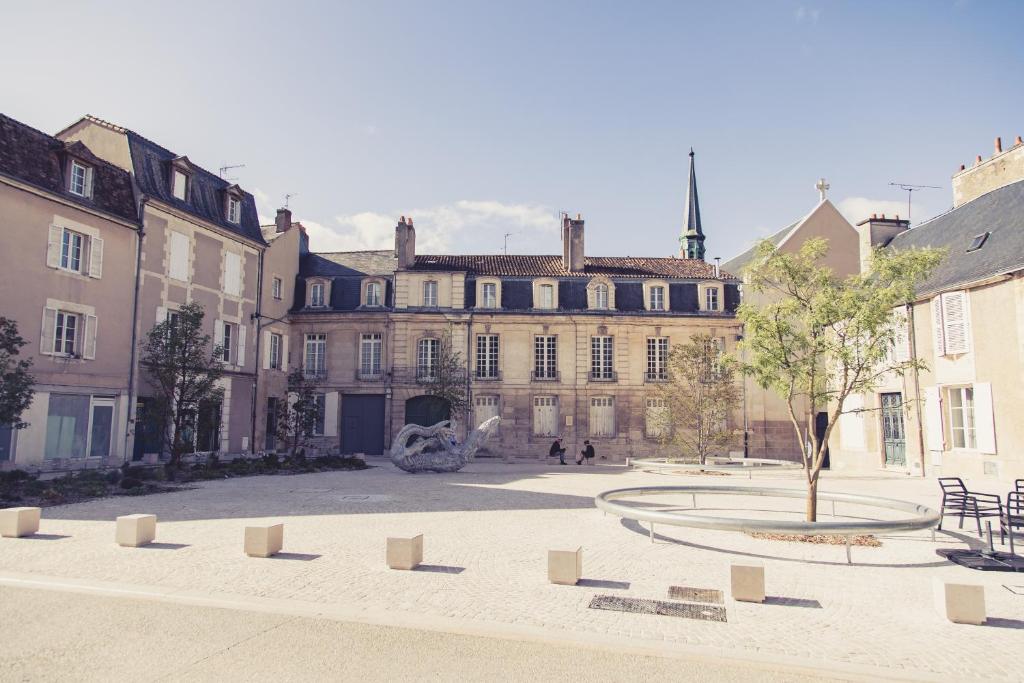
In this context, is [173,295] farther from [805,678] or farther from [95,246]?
[805,678]

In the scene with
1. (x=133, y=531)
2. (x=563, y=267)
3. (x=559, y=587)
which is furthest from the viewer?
(x=563, y=267)

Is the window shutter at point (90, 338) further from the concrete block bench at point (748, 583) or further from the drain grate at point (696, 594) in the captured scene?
the concrete block bench at point (748, 583)

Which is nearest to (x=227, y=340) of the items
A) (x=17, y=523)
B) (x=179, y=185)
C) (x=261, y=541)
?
(x=179, y=185)

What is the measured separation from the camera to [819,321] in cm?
984

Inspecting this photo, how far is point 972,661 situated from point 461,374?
86.2 ft

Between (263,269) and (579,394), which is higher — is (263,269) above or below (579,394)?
above

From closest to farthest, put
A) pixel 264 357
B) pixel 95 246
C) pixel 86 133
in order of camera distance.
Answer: pixel 95 246
pixel 86 133
pixel 264 357

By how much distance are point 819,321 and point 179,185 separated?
71.9 ft

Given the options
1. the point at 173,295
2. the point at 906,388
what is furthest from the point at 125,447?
the point at 906,388

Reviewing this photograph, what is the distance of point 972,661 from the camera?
5059 mm

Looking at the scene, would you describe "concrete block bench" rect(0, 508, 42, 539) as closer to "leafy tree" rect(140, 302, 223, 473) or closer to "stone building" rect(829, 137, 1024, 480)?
"leafy tree" rect(140, 302, 223, 473)

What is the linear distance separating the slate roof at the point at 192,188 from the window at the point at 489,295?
9.60m

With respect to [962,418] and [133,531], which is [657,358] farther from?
[133,531]

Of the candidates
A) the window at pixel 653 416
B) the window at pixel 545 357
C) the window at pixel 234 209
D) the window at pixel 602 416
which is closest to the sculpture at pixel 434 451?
the window at pixel 545 357
